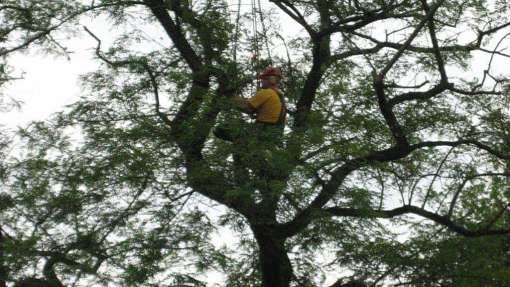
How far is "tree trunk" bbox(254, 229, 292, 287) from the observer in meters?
8.86

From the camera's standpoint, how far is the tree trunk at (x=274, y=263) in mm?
8859

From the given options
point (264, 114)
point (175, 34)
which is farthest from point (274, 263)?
point (175, 34)

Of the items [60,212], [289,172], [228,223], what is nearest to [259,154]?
[289,172]

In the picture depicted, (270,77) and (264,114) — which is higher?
(270,77)

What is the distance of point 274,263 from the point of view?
9203mm

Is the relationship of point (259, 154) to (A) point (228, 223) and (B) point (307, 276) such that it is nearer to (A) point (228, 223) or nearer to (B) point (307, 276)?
(A) point (228, 223)

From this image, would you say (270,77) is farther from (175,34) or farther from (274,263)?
(274,263)

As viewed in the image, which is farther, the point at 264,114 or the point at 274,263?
the point at 274,263

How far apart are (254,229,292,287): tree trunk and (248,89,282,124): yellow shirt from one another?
1607mm

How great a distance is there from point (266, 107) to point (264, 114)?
0.06m

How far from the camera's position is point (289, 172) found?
7.07 meters

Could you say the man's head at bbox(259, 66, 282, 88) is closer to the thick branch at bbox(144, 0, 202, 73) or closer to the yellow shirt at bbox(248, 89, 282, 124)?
the yellow shirt at bbox(248, 89, 282, 124)

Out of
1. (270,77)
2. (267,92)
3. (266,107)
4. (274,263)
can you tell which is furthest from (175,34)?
(274,263)

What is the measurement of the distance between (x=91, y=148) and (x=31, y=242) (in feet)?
3.11
